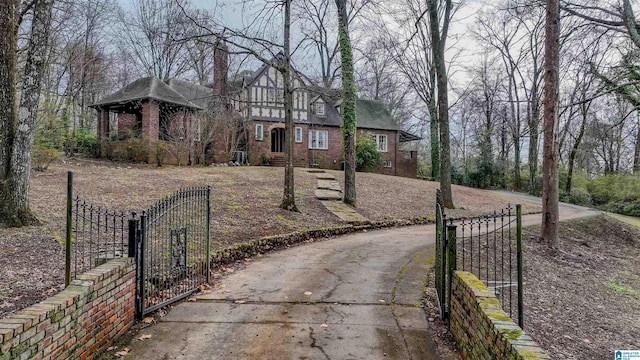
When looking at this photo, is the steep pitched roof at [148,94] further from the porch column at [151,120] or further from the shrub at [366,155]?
the shrub at [366,155]

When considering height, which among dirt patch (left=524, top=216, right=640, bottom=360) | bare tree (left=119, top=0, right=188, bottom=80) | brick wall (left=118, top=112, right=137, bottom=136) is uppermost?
bare tree (left=119, top=0, right=188, bottom=80)

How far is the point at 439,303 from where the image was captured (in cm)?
529

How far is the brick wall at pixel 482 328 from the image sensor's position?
2725mm

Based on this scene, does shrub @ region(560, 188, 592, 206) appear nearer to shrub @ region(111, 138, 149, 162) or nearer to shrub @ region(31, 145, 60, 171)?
shrub @ region(111, 138, 149, 162)

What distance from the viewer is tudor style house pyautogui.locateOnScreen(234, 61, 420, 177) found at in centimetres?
2692

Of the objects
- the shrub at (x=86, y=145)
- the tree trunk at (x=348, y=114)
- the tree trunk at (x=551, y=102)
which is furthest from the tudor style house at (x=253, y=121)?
the tree trunk at (x=551, y=102)

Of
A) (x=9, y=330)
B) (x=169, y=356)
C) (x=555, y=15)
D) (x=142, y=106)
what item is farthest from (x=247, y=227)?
(x=142, y=106)

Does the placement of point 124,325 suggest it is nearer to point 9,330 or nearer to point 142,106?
point 9,330

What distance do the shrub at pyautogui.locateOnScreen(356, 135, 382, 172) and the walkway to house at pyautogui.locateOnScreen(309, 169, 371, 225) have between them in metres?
8.16

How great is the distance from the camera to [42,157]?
16.0 meters

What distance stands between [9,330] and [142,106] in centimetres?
2259

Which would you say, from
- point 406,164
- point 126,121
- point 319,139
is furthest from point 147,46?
point 406,164

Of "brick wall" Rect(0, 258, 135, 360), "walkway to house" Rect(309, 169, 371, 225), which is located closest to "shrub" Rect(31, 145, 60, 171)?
"walkway to house" Rect(309, 169, 371, 225)

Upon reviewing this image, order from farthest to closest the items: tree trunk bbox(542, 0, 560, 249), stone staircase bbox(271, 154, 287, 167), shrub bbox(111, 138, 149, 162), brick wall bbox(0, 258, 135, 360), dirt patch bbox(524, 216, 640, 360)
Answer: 1. stone staircase bbox(271, 154, 287, 167)
2. shrub bbox(111, 138, 149, 162)
3. tree trunk bbox(542, 0, 560, 249)
4. dirt patch bbox(524, 216, 640, 360)
5. brick wall bbox(0, 258, 135, 360)
